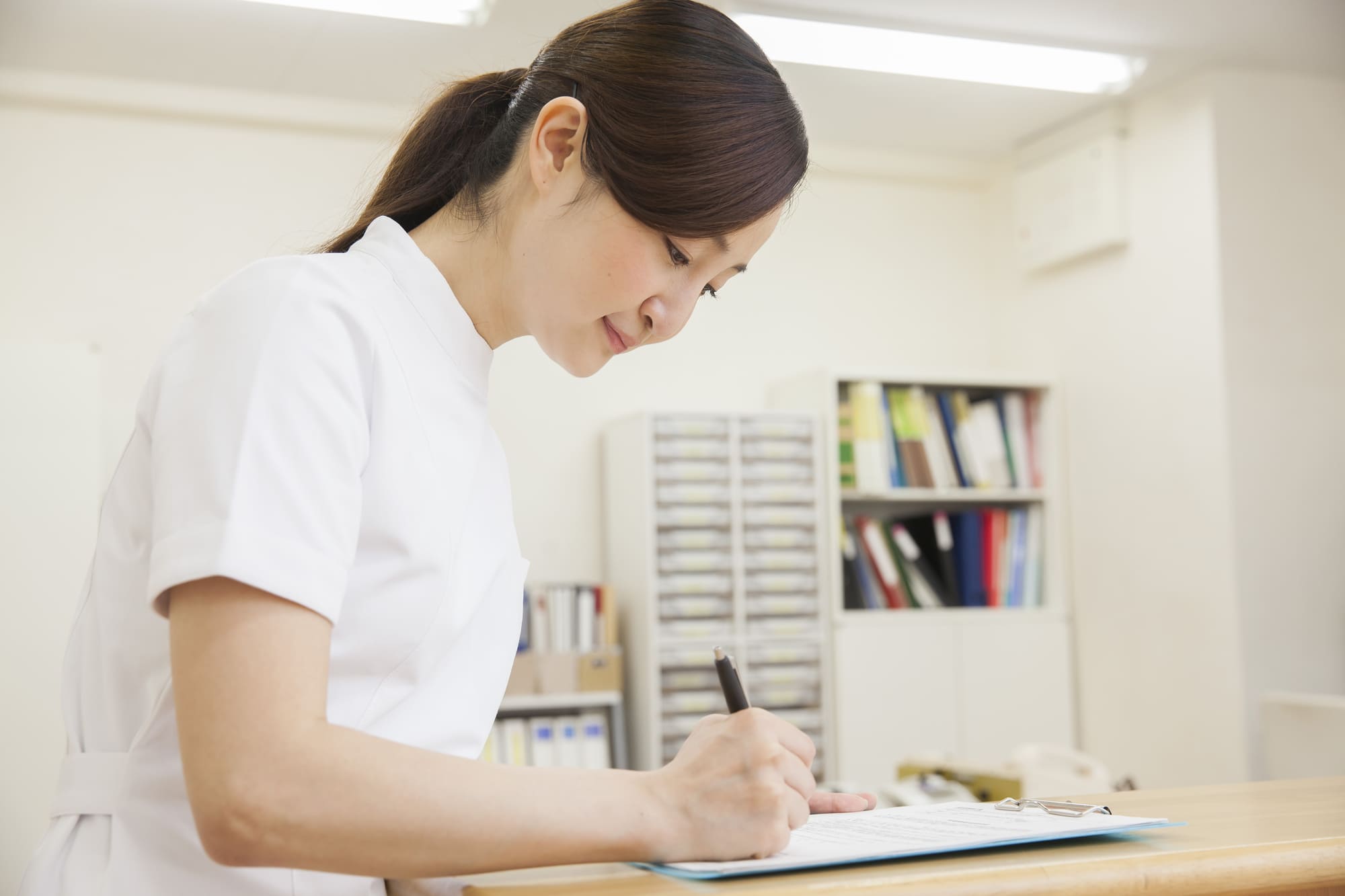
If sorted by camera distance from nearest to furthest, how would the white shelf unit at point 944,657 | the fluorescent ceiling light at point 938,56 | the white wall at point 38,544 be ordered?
1. the white wall at point 38,544
2. the fluorescent ceiling light at point 938,56
3. the white shelf unit at point 944,657

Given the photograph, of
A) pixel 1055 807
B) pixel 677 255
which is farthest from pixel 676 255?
pixel 1055 807

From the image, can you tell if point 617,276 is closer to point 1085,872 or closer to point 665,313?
point 665,313

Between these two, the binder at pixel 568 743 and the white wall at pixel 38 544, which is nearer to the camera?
the white wall at pixel 38 544

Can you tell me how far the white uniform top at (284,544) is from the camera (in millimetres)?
664

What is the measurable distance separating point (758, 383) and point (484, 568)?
3.64 meters

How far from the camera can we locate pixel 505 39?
360cm

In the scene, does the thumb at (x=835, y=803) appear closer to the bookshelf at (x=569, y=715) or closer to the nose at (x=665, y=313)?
the nose at (x=665, y=313)

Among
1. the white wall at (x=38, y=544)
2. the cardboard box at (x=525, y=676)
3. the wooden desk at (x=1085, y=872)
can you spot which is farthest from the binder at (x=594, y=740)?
the wooden desk at (x=1085, y=872)

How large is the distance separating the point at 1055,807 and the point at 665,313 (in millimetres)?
471

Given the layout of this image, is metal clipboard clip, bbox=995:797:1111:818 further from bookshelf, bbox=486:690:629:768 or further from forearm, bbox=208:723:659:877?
bookshelf, bbox=486:690:629:768

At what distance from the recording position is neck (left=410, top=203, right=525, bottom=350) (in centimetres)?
96

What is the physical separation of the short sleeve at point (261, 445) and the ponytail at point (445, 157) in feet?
0.92

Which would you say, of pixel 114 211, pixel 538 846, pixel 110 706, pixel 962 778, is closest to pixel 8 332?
pixel 114 211

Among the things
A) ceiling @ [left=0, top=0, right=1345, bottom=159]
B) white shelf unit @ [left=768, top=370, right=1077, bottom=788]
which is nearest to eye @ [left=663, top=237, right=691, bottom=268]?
ceiling @ [left=0, top=0, right=1345, bottom=159]
